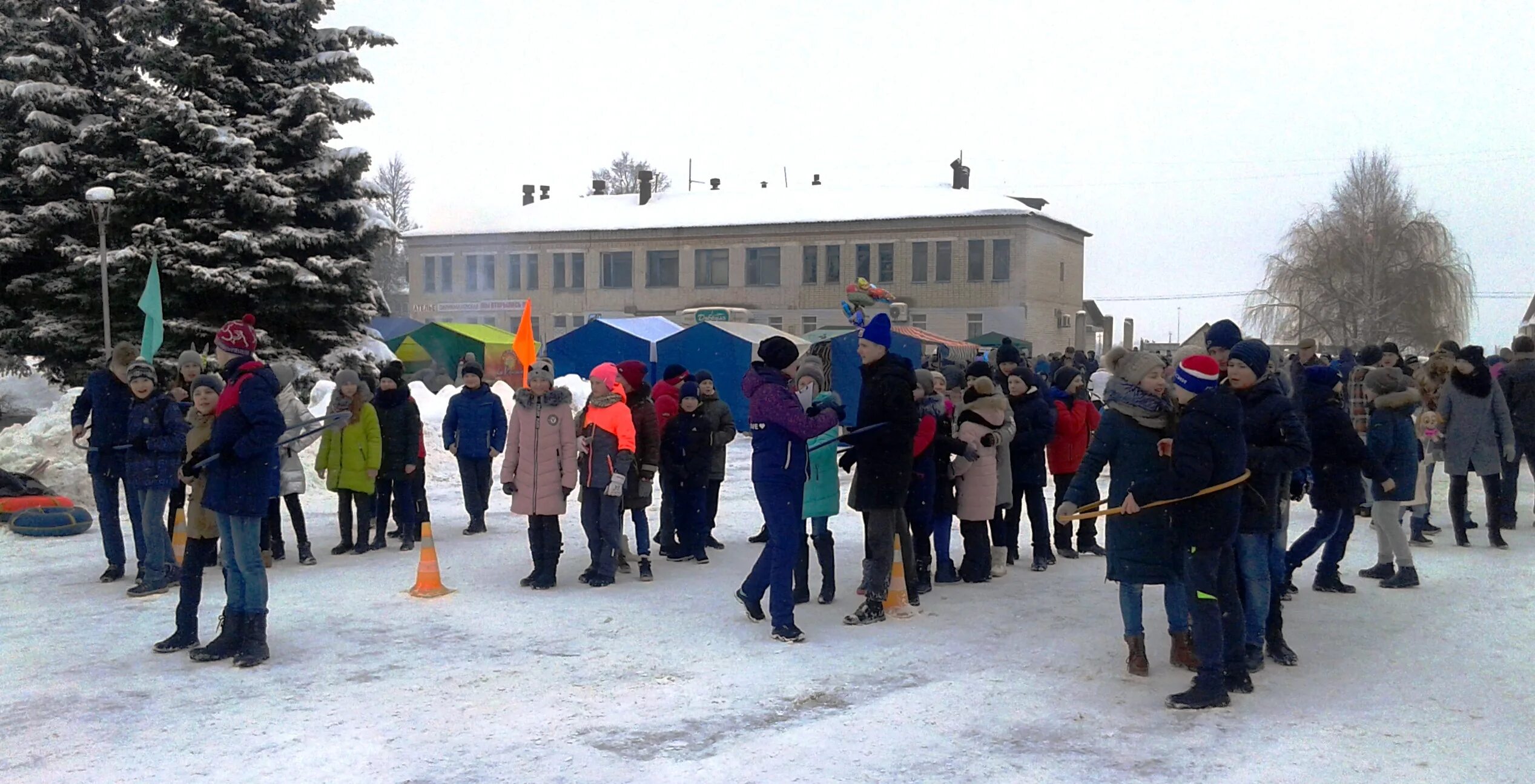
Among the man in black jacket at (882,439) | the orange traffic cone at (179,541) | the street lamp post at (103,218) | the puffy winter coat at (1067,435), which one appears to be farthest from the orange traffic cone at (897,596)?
the street lamp post at (103,218)

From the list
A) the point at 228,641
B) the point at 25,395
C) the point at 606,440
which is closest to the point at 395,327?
the point at 25,395

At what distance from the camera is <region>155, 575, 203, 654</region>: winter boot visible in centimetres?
690

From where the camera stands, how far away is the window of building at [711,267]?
2034 inches

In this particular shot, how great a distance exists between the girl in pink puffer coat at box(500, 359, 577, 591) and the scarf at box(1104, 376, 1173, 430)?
4.33m

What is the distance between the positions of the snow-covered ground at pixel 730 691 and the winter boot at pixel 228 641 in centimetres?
13

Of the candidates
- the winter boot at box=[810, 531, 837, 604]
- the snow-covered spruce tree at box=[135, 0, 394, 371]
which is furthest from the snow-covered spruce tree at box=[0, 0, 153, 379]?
the winter boot at box=[810, 531, 837, 604]

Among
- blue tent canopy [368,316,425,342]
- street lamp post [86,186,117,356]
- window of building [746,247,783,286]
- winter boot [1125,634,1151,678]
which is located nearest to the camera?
winter boot [1125,634,1151,678]

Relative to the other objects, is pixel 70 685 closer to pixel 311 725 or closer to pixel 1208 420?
pixel 311 725

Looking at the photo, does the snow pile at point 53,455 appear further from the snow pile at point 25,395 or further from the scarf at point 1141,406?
the scarf at point 1141,406

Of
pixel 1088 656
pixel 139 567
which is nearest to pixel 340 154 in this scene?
pixel 139 567

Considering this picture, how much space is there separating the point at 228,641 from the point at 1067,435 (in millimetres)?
6885

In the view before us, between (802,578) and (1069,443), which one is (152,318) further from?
(1069,443)

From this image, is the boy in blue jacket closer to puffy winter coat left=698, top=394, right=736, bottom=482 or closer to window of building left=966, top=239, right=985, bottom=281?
puffy winter coat left=698, top=394, right=736, bottom=482

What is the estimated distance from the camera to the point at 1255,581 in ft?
20.8
